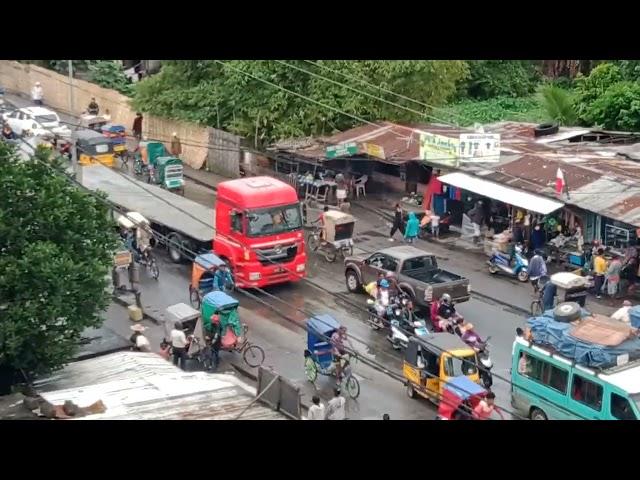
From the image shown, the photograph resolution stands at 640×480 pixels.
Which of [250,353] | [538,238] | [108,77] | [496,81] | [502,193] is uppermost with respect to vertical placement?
[496,81]

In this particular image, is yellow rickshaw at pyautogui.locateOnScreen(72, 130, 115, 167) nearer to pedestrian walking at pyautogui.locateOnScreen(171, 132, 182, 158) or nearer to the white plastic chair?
pedestrian walking at pyautogui.locateOnScreen(171, 132, 182, 158)

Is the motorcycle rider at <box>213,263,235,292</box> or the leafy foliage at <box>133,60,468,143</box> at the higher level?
the leafy foliage at <box>133,60,468,143</box>

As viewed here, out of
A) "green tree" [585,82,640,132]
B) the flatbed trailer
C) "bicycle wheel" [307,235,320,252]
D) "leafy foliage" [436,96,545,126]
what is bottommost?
"bicycle wheel" [307,235,320,252]

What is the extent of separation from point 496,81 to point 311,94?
10.1m

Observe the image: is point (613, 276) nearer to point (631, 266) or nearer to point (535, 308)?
point (631, 266)

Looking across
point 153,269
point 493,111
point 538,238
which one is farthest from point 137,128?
point 538,238

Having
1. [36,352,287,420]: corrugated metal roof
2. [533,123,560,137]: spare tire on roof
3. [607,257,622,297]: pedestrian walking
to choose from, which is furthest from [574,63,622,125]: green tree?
[36,352,287,420]: corrugated metal roof

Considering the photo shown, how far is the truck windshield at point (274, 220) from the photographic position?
25.4 metres

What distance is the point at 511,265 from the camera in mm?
26875

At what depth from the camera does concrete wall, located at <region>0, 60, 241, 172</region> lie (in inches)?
1507

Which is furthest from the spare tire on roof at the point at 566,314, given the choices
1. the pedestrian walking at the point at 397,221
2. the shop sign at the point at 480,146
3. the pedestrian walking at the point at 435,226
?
the pedestrian walking at the point at 435,226

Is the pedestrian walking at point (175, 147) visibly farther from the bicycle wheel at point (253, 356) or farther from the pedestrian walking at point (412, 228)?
the bicycle wheel at point (253, 356)

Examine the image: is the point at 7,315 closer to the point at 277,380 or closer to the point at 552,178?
the point at 277,380

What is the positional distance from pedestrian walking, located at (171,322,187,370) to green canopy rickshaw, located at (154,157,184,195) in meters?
14.4
